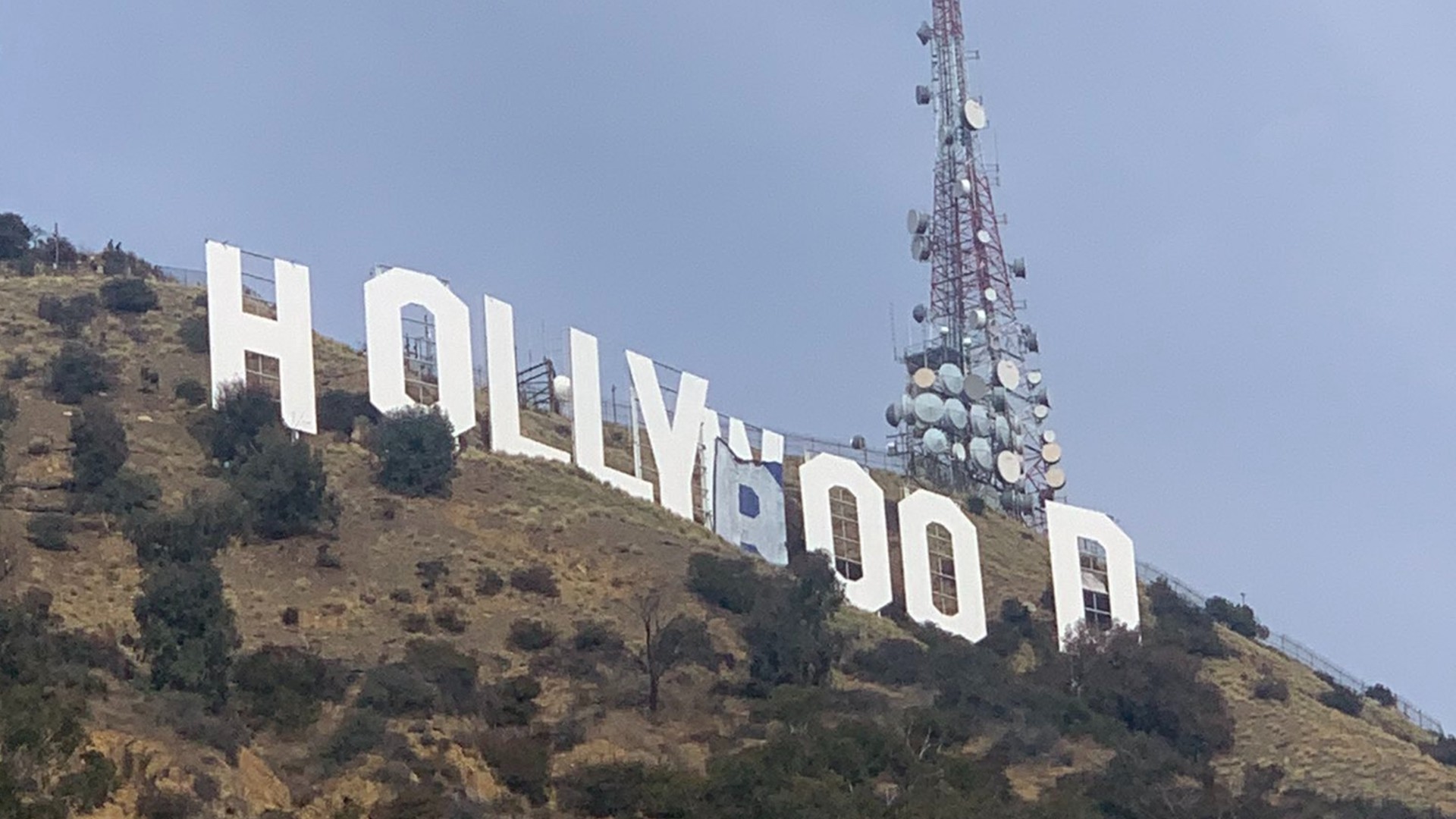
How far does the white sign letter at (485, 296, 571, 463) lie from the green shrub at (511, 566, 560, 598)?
4.73m

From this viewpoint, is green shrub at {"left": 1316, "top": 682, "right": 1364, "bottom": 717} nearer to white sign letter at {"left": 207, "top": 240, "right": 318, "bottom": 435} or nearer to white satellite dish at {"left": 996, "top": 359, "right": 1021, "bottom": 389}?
white satellite dish at {"left": 996, "top": 359, "right": 1021, "bottom": 389}

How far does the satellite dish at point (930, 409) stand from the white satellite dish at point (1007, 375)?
6.90 ft

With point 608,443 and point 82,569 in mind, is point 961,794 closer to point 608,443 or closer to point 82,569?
point 82,569

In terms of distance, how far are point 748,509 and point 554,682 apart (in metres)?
12.3

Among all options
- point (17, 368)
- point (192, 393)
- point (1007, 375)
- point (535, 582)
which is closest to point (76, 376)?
point (17, 368)

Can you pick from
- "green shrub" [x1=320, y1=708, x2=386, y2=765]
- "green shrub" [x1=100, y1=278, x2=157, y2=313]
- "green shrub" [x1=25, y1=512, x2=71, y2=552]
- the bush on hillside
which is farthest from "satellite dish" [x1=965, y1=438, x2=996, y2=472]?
"green shrub" [x1=320, y1=708, x2=386, y2=765]

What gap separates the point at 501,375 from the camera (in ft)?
194

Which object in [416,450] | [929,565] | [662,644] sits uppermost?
[416,450]

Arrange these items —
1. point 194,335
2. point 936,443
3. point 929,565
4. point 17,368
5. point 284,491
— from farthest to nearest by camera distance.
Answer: point 936,443 → point 194,335 → point 929,565 → point 17,368 → point 284,491

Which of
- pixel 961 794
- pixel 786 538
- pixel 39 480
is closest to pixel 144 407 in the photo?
pixel 39 480

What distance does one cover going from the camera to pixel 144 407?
61.0m

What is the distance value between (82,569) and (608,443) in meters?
22.0

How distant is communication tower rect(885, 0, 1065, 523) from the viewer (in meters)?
75.5

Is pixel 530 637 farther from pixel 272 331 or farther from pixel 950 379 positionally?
pixel 950 379
